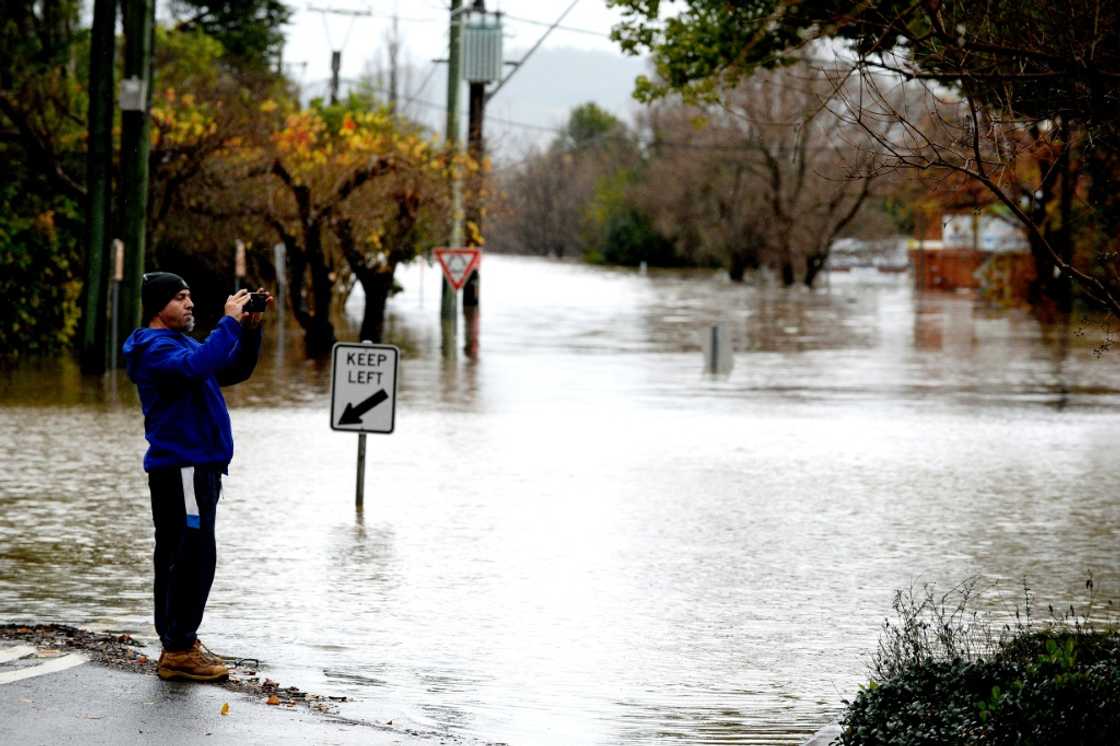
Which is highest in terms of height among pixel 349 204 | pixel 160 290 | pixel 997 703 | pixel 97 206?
pixel 349 204

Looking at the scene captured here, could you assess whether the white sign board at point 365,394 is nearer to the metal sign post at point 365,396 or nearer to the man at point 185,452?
the metal sign post at point 365,396

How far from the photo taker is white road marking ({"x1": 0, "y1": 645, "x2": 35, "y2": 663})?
8.27 m

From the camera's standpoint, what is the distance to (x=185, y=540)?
799 centimetres

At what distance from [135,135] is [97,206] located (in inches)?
46.6

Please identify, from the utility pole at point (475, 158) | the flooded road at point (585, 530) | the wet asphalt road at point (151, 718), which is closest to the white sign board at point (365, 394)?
the flooded road at point (585, 530)

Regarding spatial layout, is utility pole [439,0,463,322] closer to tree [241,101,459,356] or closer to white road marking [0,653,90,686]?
tree [241,101,459,356]

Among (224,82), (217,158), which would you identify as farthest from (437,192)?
(224,82)

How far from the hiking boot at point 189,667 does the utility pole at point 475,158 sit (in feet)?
111

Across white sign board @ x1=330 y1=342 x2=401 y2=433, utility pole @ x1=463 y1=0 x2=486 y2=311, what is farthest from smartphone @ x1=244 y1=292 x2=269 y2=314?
utility pole @ x1=463 y1=0 x2=486 y2=311

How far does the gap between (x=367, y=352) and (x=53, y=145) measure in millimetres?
20837

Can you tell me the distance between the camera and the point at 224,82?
5316 cm

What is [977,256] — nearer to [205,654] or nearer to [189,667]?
[205,654]

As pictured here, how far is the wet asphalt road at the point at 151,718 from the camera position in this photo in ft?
22.6

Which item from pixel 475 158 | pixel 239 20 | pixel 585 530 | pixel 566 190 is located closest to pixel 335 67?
pixel 239 20
